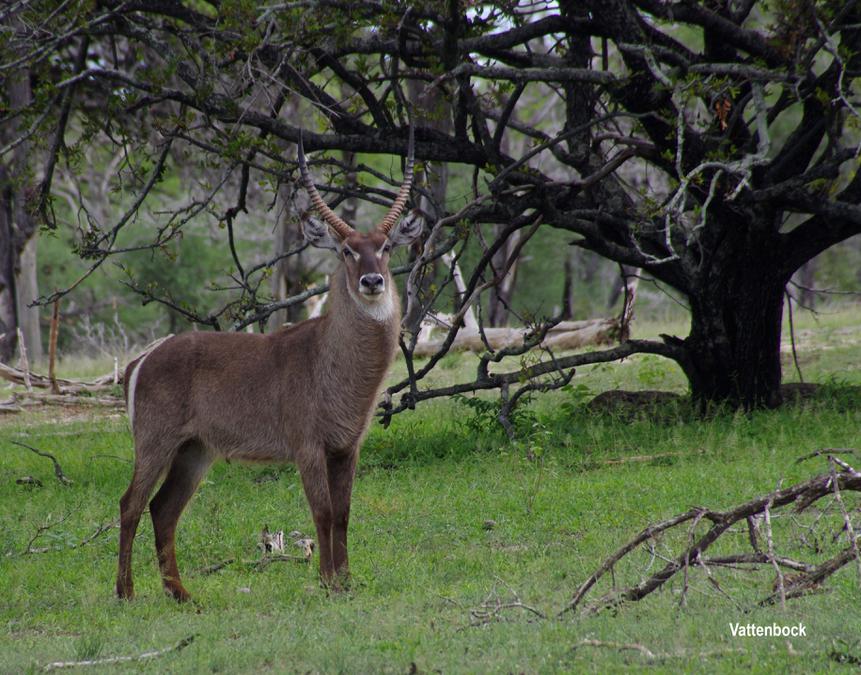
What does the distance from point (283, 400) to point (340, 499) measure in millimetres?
635

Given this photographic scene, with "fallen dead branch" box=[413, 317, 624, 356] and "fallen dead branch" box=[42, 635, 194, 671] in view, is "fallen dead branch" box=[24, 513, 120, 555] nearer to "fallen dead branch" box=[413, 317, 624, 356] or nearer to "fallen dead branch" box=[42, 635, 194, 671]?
"fallen dead branch" box=[42, 635, 194, 671]

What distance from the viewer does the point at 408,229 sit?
7.03 meters

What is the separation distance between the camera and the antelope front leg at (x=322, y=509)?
6.20 m

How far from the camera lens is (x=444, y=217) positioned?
893 cm

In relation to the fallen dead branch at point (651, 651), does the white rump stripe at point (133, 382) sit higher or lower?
higher

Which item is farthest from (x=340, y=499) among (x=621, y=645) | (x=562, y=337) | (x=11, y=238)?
(x=11, y=238)

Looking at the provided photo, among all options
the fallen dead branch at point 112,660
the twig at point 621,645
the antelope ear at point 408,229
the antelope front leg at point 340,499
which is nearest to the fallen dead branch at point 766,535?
the twig at point 621,645

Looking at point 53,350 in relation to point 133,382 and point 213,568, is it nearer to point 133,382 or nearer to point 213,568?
point 133,382

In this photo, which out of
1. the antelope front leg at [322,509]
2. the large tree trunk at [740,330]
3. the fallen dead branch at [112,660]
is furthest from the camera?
the large tree trunk at [740,330]

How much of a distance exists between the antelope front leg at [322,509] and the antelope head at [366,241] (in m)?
0.98

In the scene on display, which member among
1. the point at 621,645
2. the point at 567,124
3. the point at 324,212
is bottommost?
the point at 621,645

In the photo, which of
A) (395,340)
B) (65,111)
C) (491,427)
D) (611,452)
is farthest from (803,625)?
(65,111)

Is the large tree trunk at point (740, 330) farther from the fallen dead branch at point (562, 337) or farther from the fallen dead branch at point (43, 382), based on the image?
the fallen dead branch at point (43, 382)

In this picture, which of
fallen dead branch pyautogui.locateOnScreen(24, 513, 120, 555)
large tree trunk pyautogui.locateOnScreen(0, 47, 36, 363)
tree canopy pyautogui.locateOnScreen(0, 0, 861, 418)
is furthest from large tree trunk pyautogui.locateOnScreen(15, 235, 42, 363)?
fallen dead branch pyautogui.locateOnScreen(24, 513, 120, 555)
